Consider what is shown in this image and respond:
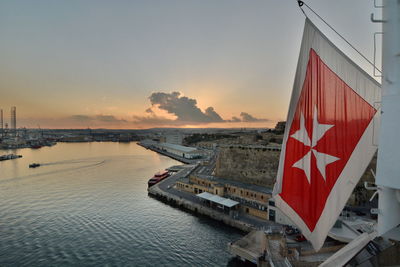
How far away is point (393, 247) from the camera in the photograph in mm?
2883

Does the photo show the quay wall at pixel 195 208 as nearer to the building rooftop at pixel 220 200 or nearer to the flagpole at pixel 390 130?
the building rooftop at pixel 220 200

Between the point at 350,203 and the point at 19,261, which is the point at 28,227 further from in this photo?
the point at 350,203

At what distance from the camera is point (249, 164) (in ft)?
84.0

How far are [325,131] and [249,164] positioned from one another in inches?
897

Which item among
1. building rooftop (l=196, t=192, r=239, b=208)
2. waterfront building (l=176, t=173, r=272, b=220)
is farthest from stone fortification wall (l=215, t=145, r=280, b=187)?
building rooftop (l=196, t=192, r=239, b=208)

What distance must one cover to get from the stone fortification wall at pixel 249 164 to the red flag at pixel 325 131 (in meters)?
20.4

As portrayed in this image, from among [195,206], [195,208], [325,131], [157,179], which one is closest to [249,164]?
[195,206]

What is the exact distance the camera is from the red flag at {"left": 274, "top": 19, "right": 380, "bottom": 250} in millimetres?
3238

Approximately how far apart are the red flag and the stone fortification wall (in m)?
20.4

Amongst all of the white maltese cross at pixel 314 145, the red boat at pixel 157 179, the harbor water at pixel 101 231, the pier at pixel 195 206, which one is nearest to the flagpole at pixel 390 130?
the white maltese cross at pixel 314 145

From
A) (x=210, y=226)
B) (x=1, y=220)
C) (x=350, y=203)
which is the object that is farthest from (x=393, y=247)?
(x=1, y=220)

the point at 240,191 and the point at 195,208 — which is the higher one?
the point at 240,191

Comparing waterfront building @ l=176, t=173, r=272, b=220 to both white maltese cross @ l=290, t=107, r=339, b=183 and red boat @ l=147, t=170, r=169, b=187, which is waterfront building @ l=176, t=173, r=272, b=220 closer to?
red boat @ l=147, t=170, r=169, b=187

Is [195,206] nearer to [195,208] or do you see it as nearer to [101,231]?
[195,208]
